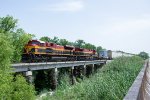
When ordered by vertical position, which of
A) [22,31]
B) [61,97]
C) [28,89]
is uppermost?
[22,31]

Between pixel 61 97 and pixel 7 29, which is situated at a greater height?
pixel 7 29

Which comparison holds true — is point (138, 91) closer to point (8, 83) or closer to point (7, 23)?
point (8, 83)

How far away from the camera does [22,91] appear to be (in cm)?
4372

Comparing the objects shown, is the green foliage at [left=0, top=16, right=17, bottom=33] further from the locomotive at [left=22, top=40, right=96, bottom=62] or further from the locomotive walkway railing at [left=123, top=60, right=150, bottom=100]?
the locomotive walkway railing at [left=123, top=60, right=150, bottom=100]

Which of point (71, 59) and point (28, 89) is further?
point (71, 59)

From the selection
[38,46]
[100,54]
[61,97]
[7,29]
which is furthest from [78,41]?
[61,97]

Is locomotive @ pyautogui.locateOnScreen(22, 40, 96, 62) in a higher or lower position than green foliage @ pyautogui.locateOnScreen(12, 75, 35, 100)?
higher

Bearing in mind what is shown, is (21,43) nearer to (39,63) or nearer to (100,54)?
(39,63)

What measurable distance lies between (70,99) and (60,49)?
55.9 metres

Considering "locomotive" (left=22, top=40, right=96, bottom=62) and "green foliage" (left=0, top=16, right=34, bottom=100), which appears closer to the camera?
"green foliage" (left=0, top=16, right=34, bottom=100)

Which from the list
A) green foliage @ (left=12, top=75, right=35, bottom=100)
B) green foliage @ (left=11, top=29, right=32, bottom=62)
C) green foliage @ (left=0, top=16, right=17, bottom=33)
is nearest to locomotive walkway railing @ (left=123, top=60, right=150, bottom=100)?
green foliage @ (left=12, top=75, right=35, bottom=100)

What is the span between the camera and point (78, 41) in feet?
630

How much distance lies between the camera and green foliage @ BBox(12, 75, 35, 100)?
42906mm

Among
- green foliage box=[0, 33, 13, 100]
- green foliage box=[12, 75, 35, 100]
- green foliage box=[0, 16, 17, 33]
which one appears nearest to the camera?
green foliage box=[0, 33, 13, 100]
